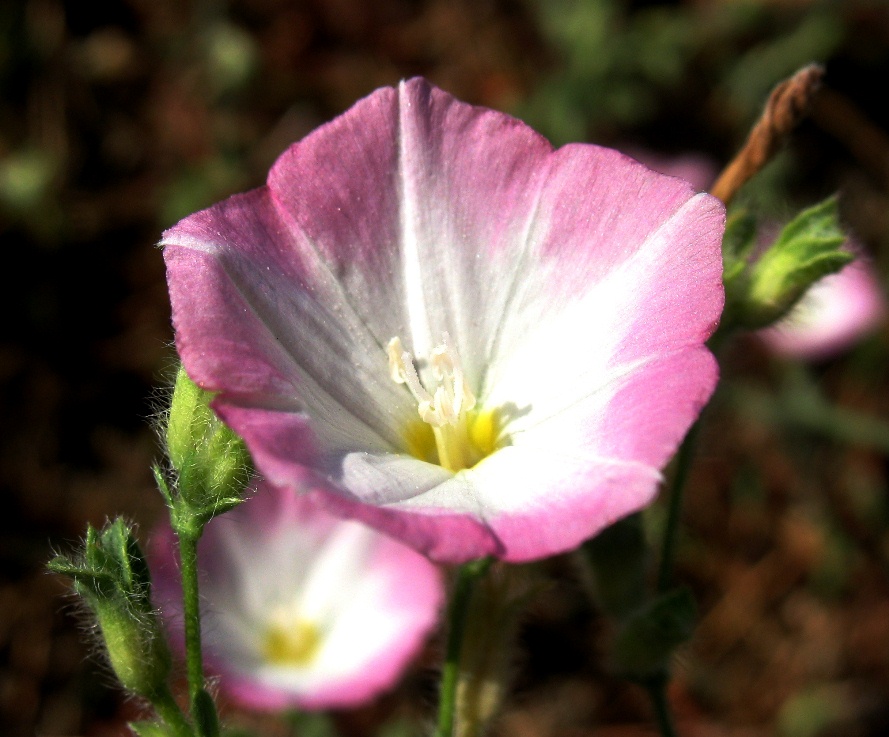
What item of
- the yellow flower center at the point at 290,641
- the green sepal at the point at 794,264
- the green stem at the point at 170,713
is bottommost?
the yellow flower center at the point at 290,641

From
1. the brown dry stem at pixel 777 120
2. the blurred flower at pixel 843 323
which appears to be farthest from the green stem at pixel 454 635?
the blurred flower at pixel 843 323

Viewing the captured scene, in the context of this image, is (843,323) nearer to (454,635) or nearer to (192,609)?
(454,635)

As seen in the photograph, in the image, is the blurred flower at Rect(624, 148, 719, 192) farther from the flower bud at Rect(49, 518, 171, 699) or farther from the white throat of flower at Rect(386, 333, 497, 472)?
the flower bud at Rect(49, 518, 171, 699)

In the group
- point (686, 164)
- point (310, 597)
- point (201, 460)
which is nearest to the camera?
point (201, 460)

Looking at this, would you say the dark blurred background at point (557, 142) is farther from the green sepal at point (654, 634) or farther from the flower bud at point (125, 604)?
the flower bud at point (125, 604)

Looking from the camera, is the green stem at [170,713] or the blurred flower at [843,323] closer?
the green stem at [170,713]

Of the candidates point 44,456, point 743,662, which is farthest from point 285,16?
point 743,662

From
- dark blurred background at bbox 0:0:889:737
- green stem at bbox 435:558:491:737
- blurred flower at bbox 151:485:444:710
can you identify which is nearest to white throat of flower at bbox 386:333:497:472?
green stem at bbox 435:558:491:737

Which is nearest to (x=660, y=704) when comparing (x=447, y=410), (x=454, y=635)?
(x=454, y=635)
